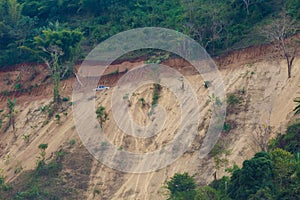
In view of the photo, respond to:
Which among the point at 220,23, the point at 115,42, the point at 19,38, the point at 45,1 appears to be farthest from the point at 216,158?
the point at 45,1

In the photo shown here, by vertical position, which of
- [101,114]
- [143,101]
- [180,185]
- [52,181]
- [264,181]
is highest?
[143,101]

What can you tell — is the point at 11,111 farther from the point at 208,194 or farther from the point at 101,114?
the point at 208,194

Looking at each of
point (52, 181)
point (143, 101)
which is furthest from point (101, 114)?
point (52, 181)

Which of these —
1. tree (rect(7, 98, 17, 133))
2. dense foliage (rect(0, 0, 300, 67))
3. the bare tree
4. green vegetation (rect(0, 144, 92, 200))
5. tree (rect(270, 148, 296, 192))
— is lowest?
tree (rect(270, 148, 296, 192))

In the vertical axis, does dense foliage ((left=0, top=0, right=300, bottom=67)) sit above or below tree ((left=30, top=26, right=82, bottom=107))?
above

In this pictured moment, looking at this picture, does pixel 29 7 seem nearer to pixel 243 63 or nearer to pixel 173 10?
pixel 173 10

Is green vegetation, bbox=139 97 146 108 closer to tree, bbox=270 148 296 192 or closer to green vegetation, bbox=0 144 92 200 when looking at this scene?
green vegetation, bbox=0 144 92 200

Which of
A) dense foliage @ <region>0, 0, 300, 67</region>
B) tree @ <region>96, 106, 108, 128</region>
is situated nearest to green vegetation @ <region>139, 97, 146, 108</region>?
tree @ <region>96, 106, 108, 128</region>
